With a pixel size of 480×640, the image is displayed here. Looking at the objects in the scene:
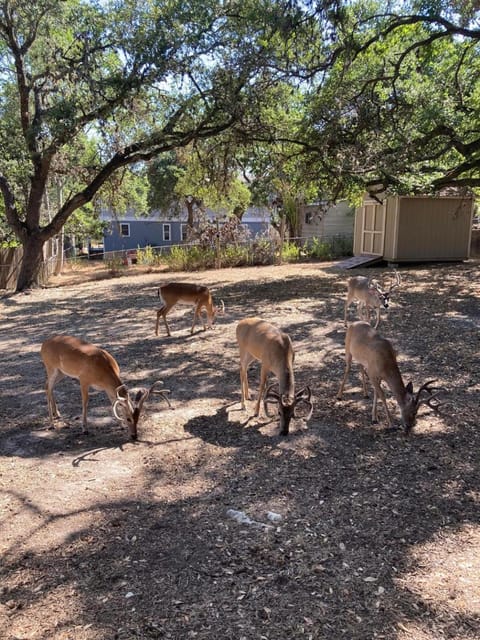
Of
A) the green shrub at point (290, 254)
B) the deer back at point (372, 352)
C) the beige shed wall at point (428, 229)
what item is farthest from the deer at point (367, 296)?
the green shrub at point (290, 254)

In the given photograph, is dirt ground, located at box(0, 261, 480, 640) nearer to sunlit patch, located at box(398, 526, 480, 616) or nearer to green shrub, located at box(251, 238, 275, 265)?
sunlit patch, located at box(398, 526, 480, 616)

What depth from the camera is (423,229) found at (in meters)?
21.5

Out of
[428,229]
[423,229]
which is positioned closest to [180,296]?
[423,229]

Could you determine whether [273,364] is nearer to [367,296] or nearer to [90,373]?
[90,373]

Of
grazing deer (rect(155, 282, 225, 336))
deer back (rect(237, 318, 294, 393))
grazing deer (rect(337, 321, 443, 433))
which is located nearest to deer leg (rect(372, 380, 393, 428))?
grazing deer (rect(337, 321, 443, 433))

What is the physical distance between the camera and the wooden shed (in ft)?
69.7

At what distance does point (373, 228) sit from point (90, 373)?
19.6 metres

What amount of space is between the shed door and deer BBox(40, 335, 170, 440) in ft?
60.3

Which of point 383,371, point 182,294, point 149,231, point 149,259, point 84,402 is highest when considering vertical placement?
point 149,231

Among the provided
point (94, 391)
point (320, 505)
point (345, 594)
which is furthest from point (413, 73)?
point (345, 594)

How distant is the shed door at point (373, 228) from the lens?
2217 centimetres

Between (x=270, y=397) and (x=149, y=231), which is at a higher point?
(x=149, y=231)

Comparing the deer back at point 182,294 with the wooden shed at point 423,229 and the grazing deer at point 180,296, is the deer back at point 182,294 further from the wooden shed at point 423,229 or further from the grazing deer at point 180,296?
the wooden shed at point 423,229

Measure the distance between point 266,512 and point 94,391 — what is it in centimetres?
360
